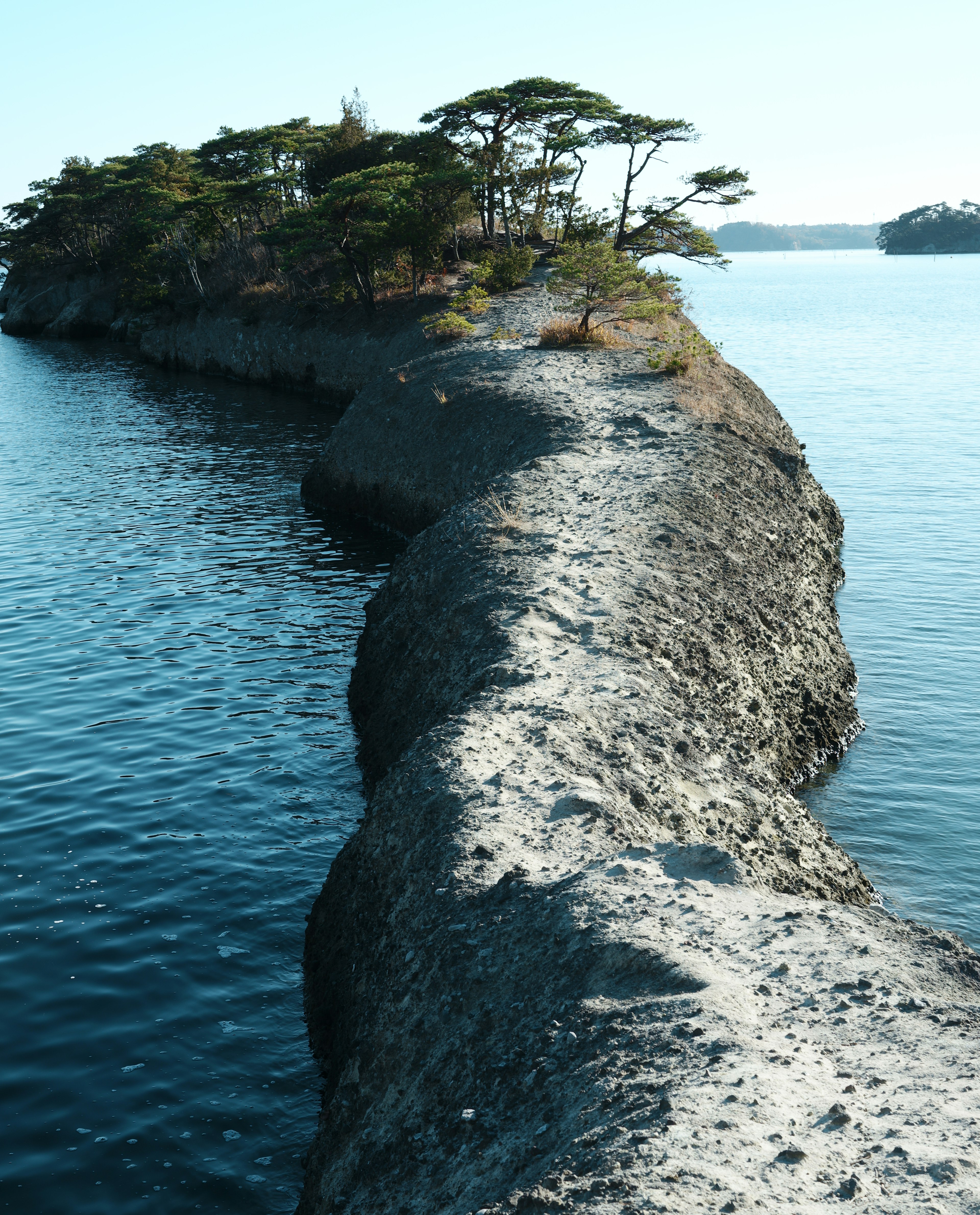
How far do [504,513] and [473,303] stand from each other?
1048 inches

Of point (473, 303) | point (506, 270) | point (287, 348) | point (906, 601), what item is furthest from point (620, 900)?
point (287, 348)

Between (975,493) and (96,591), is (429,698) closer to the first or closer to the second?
(96,591)

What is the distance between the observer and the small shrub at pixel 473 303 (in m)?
43.6

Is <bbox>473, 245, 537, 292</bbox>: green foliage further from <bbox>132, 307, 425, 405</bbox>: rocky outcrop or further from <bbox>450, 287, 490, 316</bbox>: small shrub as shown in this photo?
<bbox>132, 307, 425, 405</bbox>: rocky outcrop

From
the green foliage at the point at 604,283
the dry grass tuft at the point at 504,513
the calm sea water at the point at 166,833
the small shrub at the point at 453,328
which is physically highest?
the green foliage at the point at 604,283

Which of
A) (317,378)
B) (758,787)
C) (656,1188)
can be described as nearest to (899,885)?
(758,787)

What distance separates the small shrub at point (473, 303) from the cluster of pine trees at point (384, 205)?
6.08 meters

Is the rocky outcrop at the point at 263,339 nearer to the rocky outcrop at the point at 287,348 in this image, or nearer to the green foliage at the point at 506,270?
the rocky outcrop at the point at 287,348

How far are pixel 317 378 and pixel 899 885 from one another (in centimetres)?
4935

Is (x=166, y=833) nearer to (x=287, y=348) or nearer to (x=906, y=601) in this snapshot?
(x=906, y=601)

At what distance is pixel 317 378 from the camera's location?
57.5 metres

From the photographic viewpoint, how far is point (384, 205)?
4881 cm

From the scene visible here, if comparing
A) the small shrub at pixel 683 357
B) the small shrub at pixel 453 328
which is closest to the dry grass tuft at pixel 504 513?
the small shrub at pixel 683 357

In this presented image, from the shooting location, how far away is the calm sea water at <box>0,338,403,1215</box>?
1005cm
